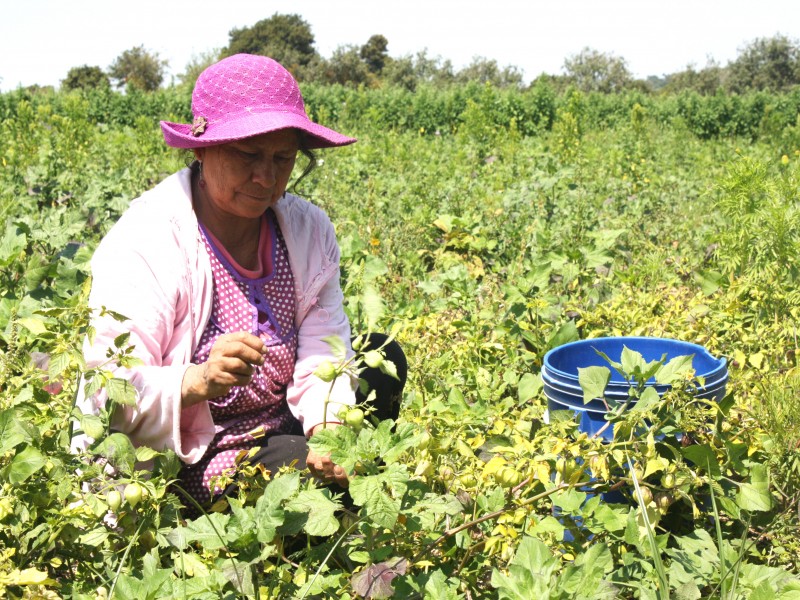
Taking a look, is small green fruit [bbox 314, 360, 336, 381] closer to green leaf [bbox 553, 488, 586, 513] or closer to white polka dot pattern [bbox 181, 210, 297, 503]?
green leaf [bbox 553, 488, 586, 513]

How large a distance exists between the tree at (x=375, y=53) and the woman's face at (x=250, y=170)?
2276 inches

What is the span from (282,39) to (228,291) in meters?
57.6

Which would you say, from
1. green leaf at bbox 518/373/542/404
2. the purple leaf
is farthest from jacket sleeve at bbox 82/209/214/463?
green leaf at bbox 518/373/542/404

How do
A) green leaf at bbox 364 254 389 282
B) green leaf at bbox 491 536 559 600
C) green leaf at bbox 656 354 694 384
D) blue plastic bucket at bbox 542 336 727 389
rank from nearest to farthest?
1. green leaf at bbox 491 536 559 600
2. green leaf at bbox 656 354 694 384
3. blue plastic bucket at bbox 542 336 727 389
4. green leaf at bbox 364 254 389 282

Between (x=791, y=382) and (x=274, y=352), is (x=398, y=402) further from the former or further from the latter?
(x=791, y=382)

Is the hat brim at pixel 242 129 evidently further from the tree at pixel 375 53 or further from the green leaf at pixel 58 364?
the tree at pixel 375 53

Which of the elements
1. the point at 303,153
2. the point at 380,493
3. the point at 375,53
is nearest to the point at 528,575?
the point at 380,493

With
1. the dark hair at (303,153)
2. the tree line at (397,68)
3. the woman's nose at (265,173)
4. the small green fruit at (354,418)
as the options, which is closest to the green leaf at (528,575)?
the small green fruit at (354,418)

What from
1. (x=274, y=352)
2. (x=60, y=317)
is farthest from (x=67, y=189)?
(x=60, y=317)

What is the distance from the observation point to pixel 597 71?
208 ft

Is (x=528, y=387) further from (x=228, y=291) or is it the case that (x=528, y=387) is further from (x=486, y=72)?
(x=486, y=72)

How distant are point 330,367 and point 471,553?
1.74 ft

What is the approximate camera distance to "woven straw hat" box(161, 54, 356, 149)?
198cm

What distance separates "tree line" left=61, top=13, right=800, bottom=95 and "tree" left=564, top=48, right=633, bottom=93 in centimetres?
8
